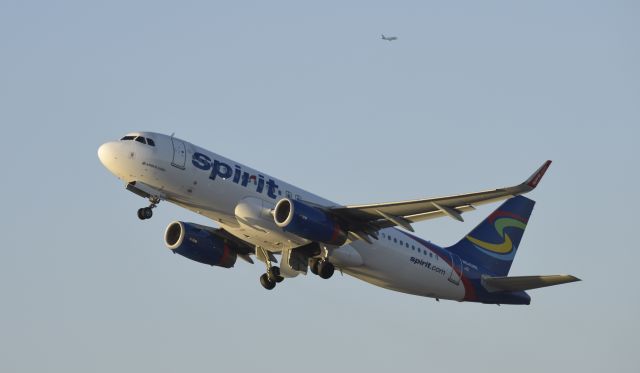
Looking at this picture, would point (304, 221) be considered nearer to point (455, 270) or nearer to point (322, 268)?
point (322, 268)

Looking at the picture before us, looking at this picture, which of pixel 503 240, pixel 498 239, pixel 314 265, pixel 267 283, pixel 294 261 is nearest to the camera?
pixel 314 265

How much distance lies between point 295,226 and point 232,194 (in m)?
2.96

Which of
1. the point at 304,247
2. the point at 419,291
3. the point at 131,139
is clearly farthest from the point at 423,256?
the point at 131,139

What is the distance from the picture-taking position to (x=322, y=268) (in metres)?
50.2

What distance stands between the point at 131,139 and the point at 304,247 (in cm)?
883

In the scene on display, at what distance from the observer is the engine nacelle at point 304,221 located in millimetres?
47719

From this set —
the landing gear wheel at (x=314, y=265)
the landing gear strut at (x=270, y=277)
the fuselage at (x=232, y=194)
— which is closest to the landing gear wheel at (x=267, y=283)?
the landing gear strut at (x=270, y=277)

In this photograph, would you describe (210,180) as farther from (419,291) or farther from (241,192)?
(419,291)

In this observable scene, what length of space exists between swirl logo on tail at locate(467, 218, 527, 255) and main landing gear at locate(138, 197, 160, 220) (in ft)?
56.6

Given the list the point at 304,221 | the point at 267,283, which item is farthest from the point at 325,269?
the point at 267,283

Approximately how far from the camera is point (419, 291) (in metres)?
53.9

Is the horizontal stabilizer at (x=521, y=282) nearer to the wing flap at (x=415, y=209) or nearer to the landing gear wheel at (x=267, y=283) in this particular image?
the wing flap at (x=415, y=209)

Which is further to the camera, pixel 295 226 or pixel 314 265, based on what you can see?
pixel 314 265

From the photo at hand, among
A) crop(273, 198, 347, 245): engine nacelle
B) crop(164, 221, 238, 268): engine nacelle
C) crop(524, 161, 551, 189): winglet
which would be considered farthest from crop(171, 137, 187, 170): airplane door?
crop(524, 161, 551, 189): winglet
